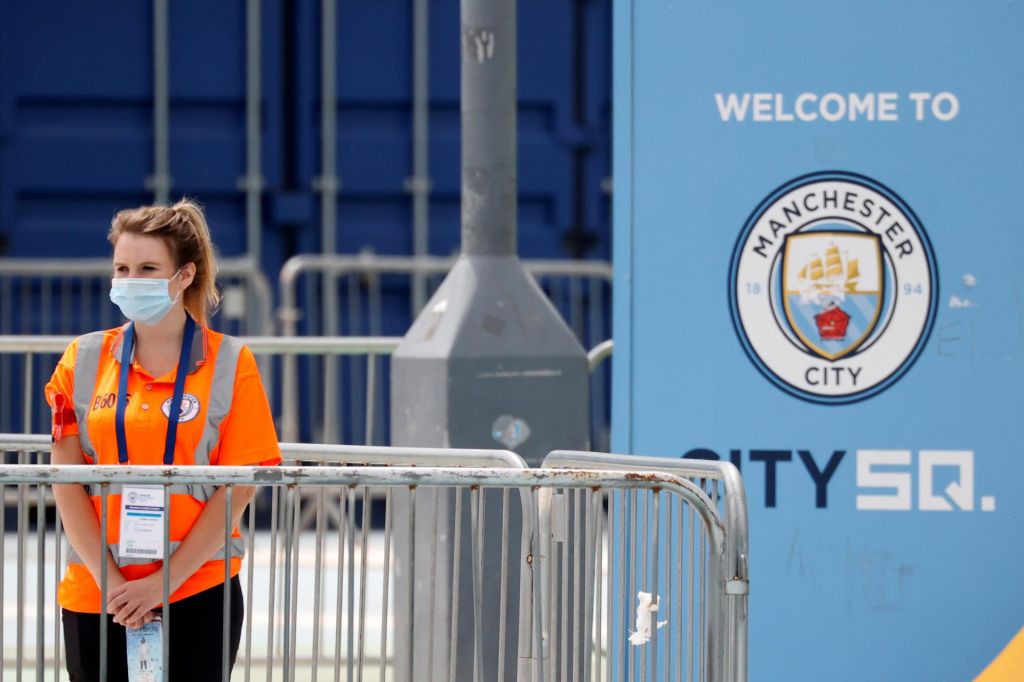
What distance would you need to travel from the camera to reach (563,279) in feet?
30.7

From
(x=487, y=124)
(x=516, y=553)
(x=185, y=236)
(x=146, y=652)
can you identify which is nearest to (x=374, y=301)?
(x=487, y=124)

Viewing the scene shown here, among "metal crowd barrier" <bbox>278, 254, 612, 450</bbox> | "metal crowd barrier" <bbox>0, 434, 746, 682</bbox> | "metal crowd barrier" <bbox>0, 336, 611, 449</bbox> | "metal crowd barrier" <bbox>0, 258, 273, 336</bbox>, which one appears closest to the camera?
"metal crowd barrier" <bbox>0, 434, 746, 682</bbox>

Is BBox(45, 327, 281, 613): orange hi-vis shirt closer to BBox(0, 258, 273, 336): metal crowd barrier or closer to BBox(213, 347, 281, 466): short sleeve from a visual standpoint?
BBox(213, 347, 281, 466): short sleeve

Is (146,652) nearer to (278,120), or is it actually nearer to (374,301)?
(374,301)

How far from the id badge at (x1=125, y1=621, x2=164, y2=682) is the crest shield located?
2.03 m

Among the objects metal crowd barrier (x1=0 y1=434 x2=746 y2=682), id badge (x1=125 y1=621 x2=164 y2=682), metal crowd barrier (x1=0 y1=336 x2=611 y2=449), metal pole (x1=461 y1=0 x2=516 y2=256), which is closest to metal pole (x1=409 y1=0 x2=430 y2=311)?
metal crowd barrier (x1=0 y1=336 x2=611 y2=449)

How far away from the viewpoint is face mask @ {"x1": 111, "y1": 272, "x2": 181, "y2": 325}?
11.6 ft

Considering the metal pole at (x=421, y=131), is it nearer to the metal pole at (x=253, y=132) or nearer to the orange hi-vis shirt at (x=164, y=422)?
the metal pole at (x=253, y=132)

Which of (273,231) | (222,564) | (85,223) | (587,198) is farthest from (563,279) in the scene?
(222,564)

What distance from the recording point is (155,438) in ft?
11.4

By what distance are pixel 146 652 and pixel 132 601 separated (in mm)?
118

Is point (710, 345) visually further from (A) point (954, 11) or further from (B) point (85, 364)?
(B) point (85, 364)

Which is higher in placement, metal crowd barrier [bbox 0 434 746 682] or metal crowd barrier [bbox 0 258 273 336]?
metal crowd barrier [bbox 0 258 273 336]

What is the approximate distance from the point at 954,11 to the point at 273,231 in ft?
17.8
